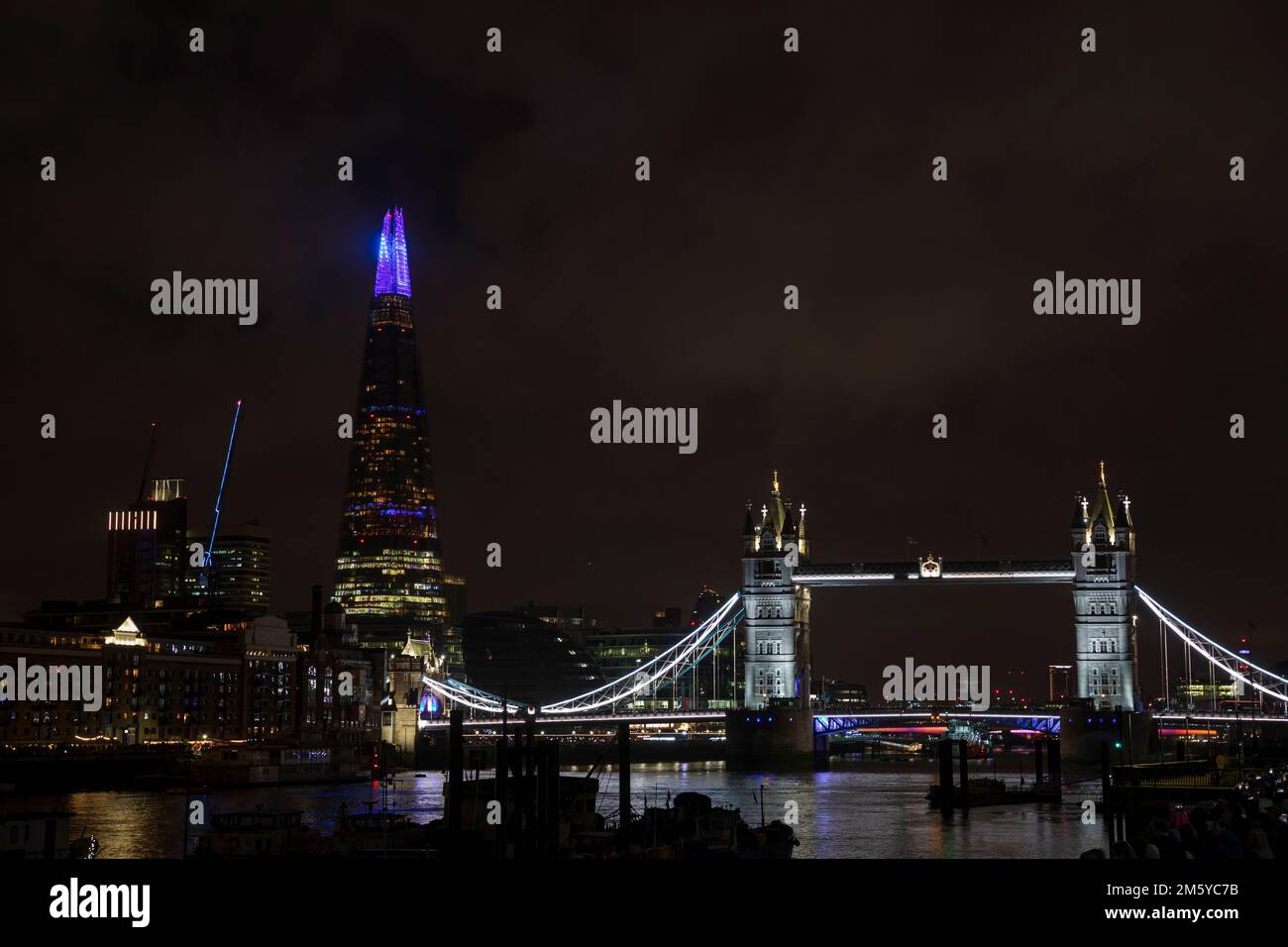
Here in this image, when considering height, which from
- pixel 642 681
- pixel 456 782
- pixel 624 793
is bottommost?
pixel 624 793

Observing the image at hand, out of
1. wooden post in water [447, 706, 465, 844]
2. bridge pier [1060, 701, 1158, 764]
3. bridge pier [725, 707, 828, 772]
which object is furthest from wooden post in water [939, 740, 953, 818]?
wooden post in water [447, 706, 465, 844]

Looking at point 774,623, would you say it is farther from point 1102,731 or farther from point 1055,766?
point 1055,766

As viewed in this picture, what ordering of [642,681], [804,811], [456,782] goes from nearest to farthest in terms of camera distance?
[456,782] < [804,811] < [642,681]

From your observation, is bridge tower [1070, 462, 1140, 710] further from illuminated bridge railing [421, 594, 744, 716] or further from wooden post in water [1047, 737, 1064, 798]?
illuminated bridge railing [421, 594, 744, 716]

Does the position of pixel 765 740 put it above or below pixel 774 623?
below

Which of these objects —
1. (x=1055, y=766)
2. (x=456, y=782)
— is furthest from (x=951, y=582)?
(x=456, y=782)
